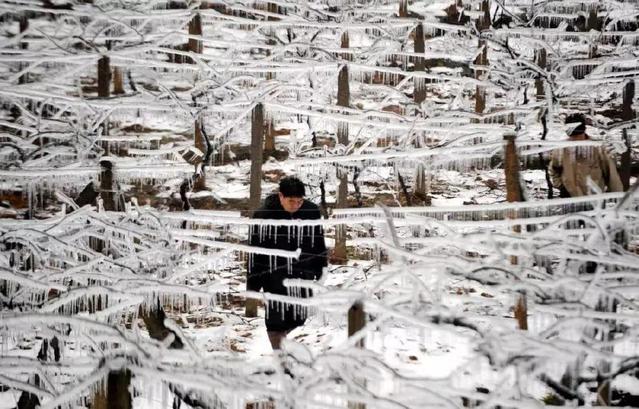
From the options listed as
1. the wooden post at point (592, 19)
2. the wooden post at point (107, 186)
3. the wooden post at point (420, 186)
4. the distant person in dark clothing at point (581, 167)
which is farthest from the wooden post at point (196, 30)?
the wooden post at point (592, 19)

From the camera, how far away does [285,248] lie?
167 inches

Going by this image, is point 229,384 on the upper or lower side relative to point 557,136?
lower

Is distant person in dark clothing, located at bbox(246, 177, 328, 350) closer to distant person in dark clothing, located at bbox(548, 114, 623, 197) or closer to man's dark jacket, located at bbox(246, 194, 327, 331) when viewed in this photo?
man's dark jacket, located at bbox(246, 194, 327, 331)

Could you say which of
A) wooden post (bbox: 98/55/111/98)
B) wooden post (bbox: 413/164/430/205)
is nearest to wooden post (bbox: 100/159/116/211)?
wooden post (bbox: 98/55/111/98)

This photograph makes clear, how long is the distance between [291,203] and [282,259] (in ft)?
1.65

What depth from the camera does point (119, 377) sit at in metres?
2.34

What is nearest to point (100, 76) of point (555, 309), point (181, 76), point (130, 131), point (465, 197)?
point (130, 131)

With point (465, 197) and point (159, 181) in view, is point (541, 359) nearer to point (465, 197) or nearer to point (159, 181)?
point (465, 197)

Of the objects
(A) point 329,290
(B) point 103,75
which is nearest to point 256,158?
(B) point 103,75

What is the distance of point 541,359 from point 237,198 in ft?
23.9

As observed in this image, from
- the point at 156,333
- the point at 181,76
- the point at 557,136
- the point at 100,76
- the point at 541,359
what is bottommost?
the point at 156,333

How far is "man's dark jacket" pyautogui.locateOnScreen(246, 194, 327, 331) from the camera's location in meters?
4.13

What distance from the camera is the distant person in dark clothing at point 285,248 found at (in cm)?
409

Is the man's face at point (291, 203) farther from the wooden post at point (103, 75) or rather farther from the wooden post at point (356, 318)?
the wooden post at point (103, 75)
